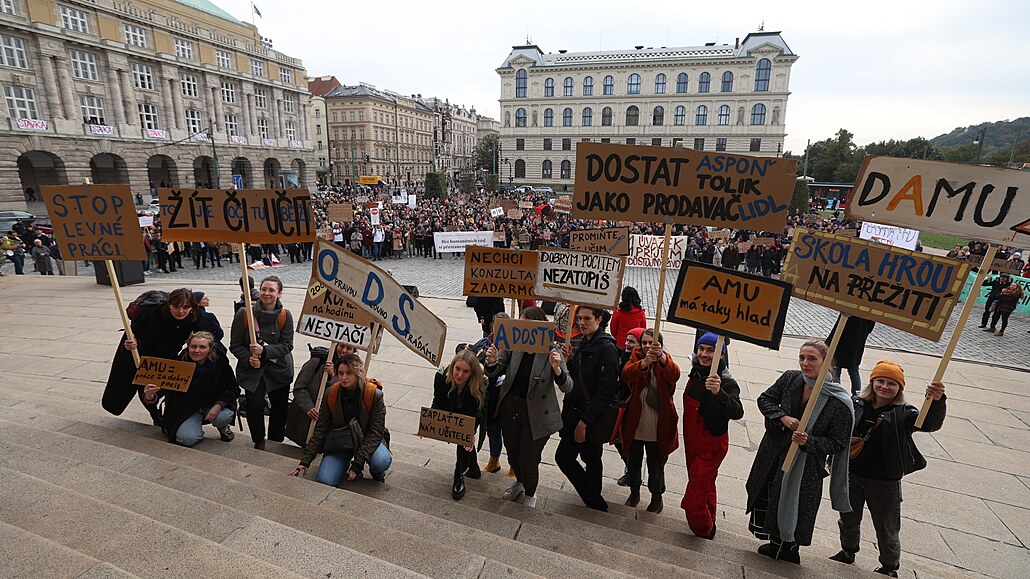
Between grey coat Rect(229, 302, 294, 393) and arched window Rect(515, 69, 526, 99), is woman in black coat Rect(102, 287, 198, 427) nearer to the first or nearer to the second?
grey coat Rect(229, 302, 294, 393)

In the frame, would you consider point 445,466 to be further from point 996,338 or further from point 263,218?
point 996,338

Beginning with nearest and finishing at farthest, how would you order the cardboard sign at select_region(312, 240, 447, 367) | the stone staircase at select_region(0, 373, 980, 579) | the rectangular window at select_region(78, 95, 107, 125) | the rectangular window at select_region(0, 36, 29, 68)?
1. the stone staircase at select_region(0, 373, 980, 579)
2. the cardboard sign at select_region(312, 240, 447, 367)
3. the rectangular window at select_region(0, 36, 29, 68)
4. the rectangular window at select_region(78, 95, 107, 125)

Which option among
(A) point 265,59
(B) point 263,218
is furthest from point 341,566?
(A) point 265,59

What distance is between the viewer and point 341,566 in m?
2.60

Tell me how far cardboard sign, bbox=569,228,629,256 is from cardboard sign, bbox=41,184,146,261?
5609 mm

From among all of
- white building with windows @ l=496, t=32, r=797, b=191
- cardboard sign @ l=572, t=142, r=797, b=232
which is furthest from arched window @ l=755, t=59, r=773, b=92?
cardboard sign @ l=572, t=142, r=797, b=232

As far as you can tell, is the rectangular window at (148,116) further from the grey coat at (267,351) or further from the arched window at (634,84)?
the arched window at (634,84)

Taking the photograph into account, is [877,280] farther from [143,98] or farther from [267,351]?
[143,98]

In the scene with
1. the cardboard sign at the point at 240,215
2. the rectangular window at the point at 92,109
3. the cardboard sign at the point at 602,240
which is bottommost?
the cardboard sign at the point at 602,240

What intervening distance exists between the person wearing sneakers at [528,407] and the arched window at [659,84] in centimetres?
7132

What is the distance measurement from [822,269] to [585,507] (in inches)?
106

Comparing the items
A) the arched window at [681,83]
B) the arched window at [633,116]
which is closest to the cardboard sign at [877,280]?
the arched window at [633,116]

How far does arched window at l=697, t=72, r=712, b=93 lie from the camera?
6456 centimetres

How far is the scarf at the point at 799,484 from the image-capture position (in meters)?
3.28
